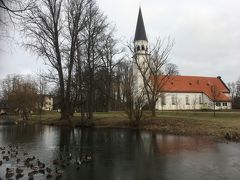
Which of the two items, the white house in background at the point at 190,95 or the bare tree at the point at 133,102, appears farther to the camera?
the white house in background at the point at 190,95

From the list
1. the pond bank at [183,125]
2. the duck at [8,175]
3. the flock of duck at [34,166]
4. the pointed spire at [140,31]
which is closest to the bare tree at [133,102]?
the pond bank at [183,125]

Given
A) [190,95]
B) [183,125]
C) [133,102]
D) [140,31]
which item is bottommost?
[183,125]

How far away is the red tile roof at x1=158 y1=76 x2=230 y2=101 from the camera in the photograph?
83.9 meters

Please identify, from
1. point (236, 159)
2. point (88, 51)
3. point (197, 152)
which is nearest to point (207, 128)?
point (197, 152)

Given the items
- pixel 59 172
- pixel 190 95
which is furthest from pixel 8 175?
pixel 190 95

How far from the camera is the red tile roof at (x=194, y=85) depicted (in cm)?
8388

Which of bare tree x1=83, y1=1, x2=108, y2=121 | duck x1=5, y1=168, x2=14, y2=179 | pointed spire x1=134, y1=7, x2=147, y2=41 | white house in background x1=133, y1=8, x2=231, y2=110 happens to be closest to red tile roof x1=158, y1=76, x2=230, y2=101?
white house in background x1=133, y1=8, x2=231, y2=110

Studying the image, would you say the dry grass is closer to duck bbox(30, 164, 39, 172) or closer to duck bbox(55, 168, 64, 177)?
duck bbox(55, 168, 64, 177)

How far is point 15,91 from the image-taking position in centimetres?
5709

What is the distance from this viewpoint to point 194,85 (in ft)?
285

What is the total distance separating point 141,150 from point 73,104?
2814 cm

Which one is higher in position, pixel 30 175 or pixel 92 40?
pixel 92 40

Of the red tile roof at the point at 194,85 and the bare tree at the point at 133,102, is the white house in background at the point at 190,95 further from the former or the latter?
the bare tree at the point at 133,102

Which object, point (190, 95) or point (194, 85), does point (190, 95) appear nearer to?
point (190, 95)
